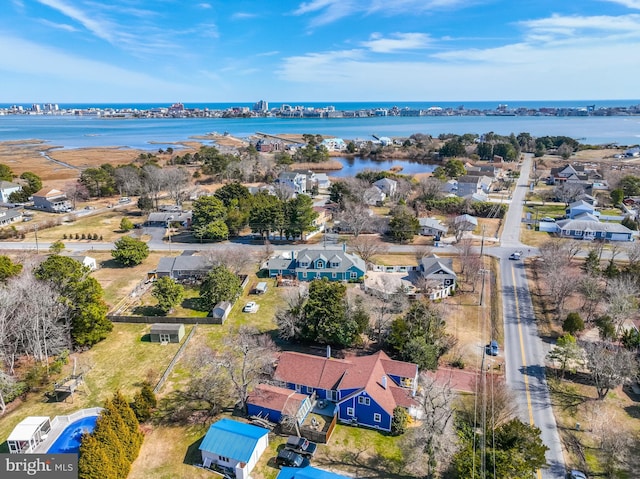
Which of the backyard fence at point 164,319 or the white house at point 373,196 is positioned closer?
the backyard fence at point 164,319

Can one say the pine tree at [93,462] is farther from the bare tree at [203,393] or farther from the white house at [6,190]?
the white house at [6,190]

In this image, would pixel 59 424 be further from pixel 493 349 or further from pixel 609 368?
pixel 609 368

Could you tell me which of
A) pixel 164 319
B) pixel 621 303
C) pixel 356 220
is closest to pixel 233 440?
pixel 164 319

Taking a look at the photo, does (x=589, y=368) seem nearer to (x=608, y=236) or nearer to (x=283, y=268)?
(x=283, y=268)

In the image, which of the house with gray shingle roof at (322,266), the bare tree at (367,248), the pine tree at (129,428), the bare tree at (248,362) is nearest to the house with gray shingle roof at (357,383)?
the bare tree at (248,362)

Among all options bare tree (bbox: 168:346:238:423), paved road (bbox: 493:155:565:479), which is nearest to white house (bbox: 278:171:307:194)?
paved road (bbox: 493:155:565:479)

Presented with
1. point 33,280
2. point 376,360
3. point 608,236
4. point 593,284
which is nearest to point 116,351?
point 33,280

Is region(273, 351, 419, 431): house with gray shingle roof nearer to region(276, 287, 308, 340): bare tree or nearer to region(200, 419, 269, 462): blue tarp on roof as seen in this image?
region(276, 287, 308, 340): bare tree

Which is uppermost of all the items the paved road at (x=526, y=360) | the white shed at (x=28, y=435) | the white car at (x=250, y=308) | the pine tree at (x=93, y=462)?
the pine tree at (x=93, y=462)
